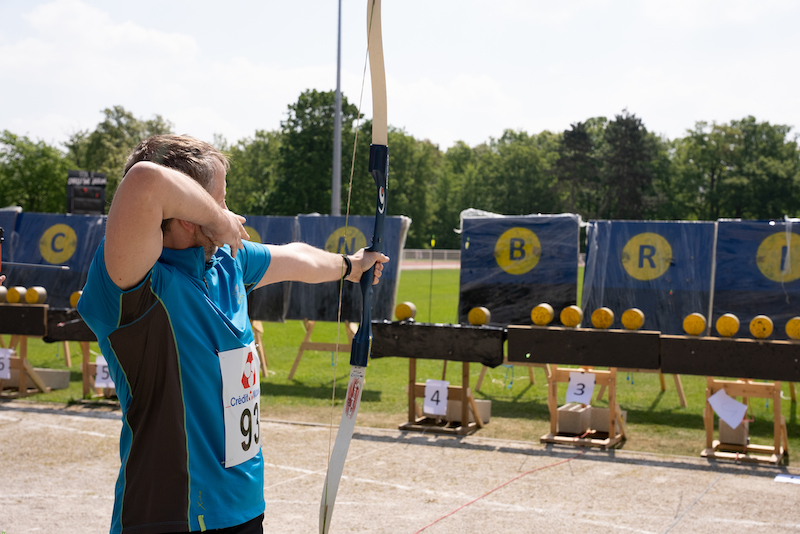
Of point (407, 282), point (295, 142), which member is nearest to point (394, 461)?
point (407, 282)

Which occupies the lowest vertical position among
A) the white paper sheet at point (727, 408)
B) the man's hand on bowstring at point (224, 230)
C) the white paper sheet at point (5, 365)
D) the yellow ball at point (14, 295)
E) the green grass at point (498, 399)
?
the green grass at point (498, 399)

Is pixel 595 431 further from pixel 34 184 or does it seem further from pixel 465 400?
pixel 34 184

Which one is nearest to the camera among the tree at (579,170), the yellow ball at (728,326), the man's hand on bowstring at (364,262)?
the man's hand on bowstring at (364,262)

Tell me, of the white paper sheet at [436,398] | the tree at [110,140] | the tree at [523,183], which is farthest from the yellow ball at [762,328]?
the tree at [523,183]

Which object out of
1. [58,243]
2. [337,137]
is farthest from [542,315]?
[337,137]

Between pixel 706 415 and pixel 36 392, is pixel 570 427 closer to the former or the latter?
pixel 706 415

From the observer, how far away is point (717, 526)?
4.47 metres

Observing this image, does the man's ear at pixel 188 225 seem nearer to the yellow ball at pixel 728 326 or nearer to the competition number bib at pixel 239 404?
the competition number bib at pixel 239 404

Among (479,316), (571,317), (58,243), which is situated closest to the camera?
(571,317)

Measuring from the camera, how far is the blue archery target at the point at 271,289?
10312mm

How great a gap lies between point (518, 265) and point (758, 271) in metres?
2.64

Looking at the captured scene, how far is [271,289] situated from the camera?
10367 mm

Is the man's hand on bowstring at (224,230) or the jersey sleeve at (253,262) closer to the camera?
the man's hand on bowstring at (224,230)

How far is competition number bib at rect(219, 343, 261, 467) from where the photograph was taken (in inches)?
73.7
